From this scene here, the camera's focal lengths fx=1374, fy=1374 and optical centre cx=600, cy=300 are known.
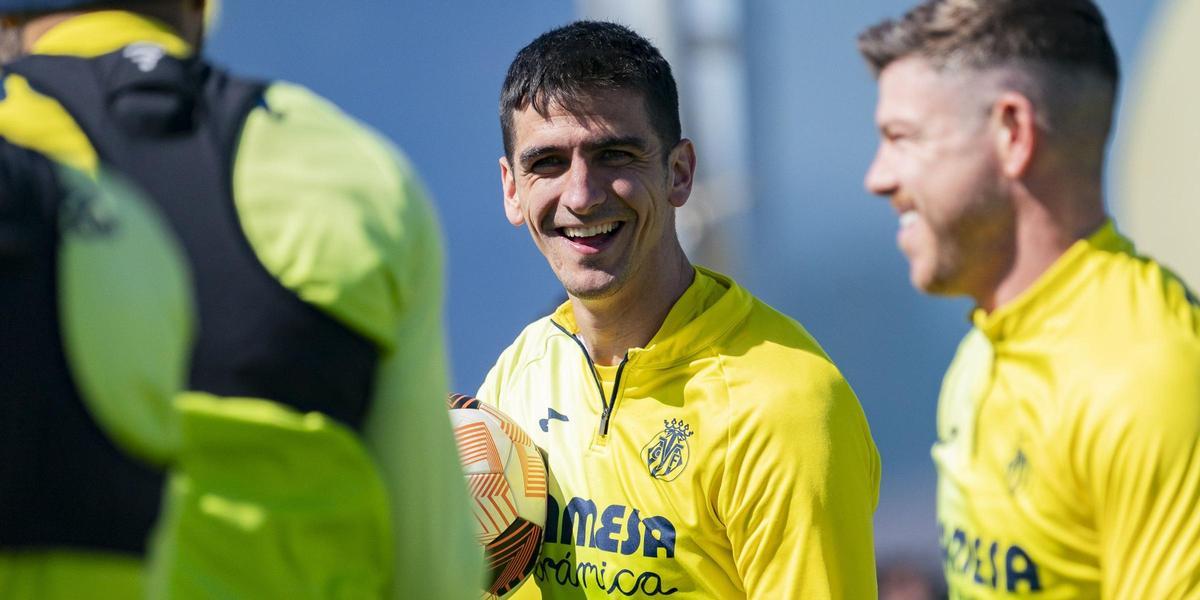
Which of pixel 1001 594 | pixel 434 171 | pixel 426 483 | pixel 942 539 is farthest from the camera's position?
pixel 434 171

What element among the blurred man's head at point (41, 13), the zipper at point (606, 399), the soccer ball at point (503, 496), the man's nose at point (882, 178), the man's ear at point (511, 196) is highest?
the blurred man's head at point (41, 13)

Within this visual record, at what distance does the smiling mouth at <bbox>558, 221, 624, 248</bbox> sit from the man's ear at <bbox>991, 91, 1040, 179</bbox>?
1.40 m

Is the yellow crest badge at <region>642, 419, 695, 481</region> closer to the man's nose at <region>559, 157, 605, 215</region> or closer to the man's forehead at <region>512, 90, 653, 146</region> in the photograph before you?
the man's nose at <region>559, 157, 605, 215</region>

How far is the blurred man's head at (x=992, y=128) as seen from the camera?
2.14 meters

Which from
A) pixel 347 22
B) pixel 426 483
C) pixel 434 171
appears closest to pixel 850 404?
pixel 426 483

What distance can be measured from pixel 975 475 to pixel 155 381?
51.6 inches

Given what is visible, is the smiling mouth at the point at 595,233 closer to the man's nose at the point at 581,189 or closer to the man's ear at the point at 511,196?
the man's nose at the point at 581,189

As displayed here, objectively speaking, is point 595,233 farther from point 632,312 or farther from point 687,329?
point 687,329

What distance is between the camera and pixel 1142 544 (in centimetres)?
194

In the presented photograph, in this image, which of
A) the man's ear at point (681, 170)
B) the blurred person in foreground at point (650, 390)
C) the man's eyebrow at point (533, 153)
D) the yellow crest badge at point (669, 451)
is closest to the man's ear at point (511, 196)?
the blurred person in foreground at point (650, 390)

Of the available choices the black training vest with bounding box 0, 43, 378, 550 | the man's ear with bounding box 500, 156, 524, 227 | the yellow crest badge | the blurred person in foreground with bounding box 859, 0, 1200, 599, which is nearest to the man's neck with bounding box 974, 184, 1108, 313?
the blurred person in foreground with bounding box 859, 0, 1200, 599

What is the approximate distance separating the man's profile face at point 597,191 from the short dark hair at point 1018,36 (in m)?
1.25

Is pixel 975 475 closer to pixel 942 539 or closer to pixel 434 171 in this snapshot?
pixel 942 539

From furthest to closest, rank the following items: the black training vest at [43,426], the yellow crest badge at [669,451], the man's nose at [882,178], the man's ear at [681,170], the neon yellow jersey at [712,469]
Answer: the man's ear at [681,170] → the yellow crest badge at [669,451] → the neon yellow jersey at [712,469] → the man's nose at [882,178] → the black training vest at [43,426]
